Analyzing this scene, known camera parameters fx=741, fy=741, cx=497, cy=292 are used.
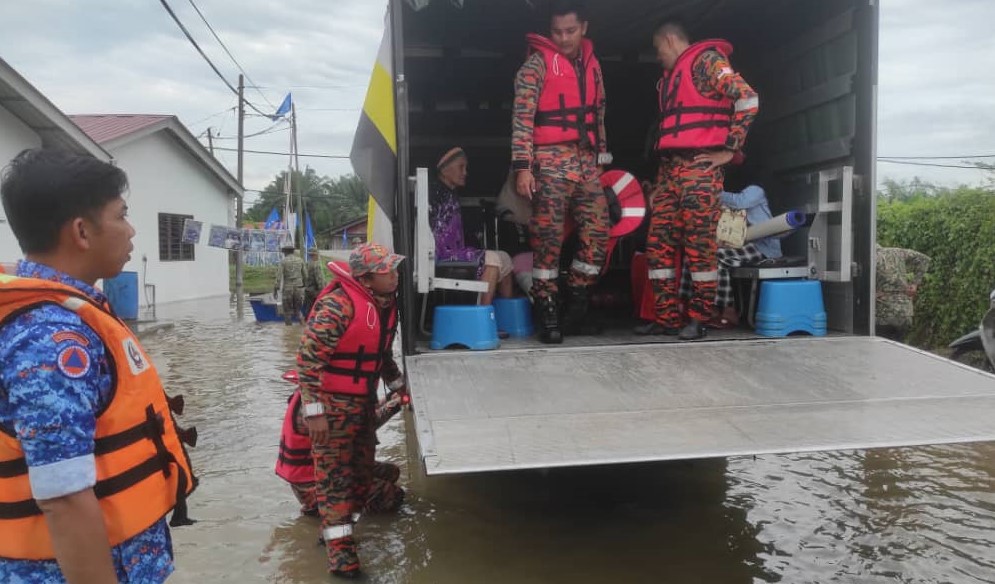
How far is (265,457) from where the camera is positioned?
5309 mm

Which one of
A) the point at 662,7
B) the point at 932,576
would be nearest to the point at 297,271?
the point at 662,7

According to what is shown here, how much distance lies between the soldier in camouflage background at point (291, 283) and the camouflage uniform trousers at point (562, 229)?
9558 millimetres

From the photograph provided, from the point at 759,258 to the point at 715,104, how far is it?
3.40 feet

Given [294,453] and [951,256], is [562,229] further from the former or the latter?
[951,256]

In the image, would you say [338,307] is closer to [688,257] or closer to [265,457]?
[688,257]

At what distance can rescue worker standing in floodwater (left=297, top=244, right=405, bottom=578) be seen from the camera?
132 inches

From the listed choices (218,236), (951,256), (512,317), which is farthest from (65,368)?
(218,236)

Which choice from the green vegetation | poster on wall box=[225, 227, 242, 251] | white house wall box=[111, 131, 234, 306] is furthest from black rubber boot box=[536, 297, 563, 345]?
the green vegetation

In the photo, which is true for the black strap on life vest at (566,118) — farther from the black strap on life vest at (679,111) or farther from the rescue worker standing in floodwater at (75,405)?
the rescue worker standing in floodwater at (75,405)

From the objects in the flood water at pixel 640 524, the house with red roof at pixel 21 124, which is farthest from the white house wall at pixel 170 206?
the flood water at pixel 640 524

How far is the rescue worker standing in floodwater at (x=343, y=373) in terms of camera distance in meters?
3.35

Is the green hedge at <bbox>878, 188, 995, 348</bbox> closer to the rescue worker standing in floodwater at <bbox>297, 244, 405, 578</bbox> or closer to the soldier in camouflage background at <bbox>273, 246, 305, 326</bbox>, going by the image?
the rescue worker standing in floodwater at <bbox>297, 244, 405, 578</bbox>

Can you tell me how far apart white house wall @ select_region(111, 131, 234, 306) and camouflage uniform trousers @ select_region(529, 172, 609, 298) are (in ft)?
41.5

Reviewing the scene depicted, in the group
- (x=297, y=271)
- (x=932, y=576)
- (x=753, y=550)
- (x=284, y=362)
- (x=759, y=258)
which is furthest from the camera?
(x=297, y=271)
